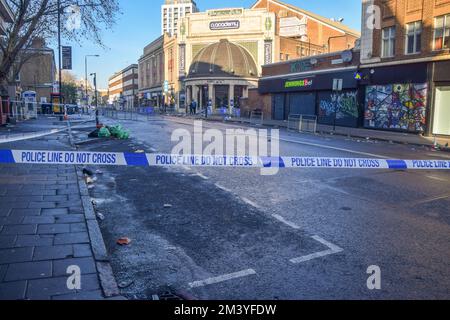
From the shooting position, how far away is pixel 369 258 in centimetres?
447

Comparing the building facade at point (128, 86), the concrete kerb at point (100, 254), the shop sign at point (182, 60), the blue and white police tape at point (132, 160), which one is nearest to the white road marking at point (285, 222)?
the blue and white police tape at point (132, 160)

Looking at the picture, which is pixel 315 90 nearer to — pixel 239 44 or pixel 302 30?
pixel 239 44

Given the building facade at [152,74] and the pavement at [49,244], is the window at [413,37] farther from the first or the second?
the building facade at [152,74]

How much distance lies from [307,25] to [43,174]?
225 ft

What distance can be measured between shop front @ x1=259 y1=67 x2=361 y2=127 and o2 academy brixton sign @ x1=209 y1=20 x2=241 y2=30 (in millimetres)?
31820

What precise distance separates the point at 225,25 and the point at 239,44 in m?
4.39

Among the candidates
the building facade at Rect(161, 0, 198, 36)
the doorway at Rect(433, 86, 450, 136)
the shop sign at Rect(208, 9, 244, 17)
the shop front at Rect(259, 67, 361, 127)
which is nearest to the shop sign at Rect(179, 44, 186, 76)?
the shop sign at Rect(208, 9, 244, 17)

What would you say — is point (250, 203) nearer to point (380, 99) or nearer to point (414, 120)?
point (414, 120)

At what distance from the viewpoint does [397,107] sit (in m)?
24.4

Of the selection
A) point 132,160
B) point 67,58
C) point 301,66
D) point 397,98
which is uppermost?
point 67,58

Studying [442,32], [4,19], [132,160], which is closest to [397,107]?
[442,32]
